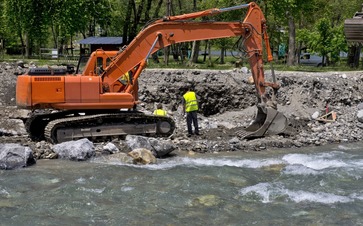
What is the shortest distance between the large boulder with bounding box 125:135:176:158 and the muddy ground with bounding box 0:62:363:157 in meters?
2.80

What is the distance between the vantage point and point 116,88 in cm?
1519

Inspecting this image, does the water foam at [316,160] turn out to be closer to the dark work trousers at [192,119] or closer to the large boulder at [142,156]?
the dark work trousers at [192,119]

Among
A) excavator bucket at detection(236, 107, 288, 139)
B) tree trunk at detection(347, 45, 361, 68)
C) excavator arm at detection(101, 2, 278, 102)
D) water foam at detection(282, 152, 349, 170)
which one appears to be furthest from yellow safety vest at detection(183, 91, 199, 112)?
tree trunk at detection(347, 45, 361, 68)

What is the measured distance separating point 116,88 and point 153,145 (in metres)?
2.30

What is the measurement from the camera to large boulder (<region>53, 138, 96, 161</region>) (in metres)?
13.3

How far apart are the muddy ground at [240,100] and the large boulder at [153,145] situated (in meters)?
2.80

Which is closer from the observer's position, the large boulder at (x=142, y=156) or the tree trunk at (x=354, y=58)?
the large boulder at (x=142, y=156)

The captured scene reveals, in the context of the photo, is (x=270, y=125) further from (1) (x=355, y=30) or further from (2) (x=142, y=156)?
(1) (x=355, y=30)

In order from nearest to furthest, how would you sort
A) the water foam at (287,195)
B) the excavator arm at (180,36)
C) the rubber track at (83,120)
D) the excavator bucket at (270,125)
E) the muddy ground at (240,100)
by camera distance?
the water foam at (287,195), the rubber track at (83,120), the excavator arm at (180,36), the excavator bucket at (270,125), the muddy ground at (240,100)

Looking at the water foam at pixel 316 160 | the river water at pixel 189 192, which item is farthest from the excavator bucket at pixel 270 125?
the river water at pixel 189 192

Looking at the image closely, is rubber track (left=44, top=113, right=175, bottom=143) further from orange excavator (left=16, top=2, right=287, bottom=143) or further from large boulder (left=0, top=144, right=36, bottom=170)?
large boulder (left=0, top=144, right=36, bottom=170)

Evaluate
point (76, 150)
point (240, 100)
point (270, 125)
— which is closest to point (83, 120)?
point (76, 150)

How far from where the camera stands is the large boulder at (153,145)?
1390cm

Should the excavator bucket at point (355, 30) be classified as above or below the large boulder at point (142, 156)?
above
